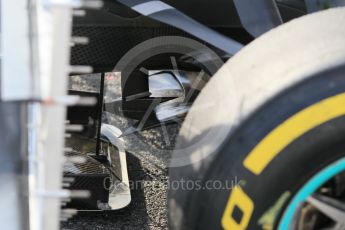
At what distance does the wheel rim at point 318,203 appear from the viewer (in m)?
1.44

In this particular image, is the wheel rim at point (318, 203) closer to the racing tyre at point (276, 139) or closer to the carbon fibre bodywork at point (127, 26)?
the racing tyre at point (276, 139)

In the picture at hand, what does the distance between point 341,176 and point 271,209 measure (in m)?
0.19

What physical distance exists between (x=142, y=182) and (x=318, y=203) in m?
1.52

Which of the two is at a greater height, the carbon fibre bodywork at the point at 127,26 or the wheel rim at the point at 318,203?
the carbon fibre bodywork at the point at 127,26

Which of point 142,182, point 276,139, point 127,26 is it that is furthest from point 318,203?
point 142,182

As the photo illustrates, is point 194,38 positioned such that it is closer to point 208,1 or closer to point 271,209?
point 208,1

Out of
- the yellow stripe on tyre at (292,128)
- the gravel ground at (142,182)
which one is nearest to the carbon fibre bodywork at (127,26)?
the gravel ground at (142,182)

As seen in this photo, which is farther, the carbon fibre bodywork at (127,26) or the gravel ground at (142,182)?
the gravel ground at (142,182)

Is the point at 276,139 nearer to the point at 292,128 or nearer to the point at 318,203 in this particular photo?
the point at 292,128

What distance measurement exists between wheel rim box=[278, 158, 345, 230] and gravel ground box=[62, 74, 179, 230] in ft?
3.73

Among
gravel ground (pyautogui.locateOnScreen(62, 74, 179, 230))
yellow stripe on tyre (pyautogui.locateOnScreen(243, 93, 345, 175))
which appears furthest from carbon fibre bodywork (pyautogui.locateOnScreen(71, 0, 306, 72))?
yellow stripe on tyre (pyautogui.locateOnScreen(243, 93, 345, 175))

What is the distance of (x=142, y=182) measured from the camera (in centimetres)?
291

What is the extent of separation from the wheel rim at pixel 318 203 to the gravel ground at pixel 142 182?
3.73 ft

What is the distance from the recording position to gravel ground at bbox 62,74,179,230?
2.58 meters
